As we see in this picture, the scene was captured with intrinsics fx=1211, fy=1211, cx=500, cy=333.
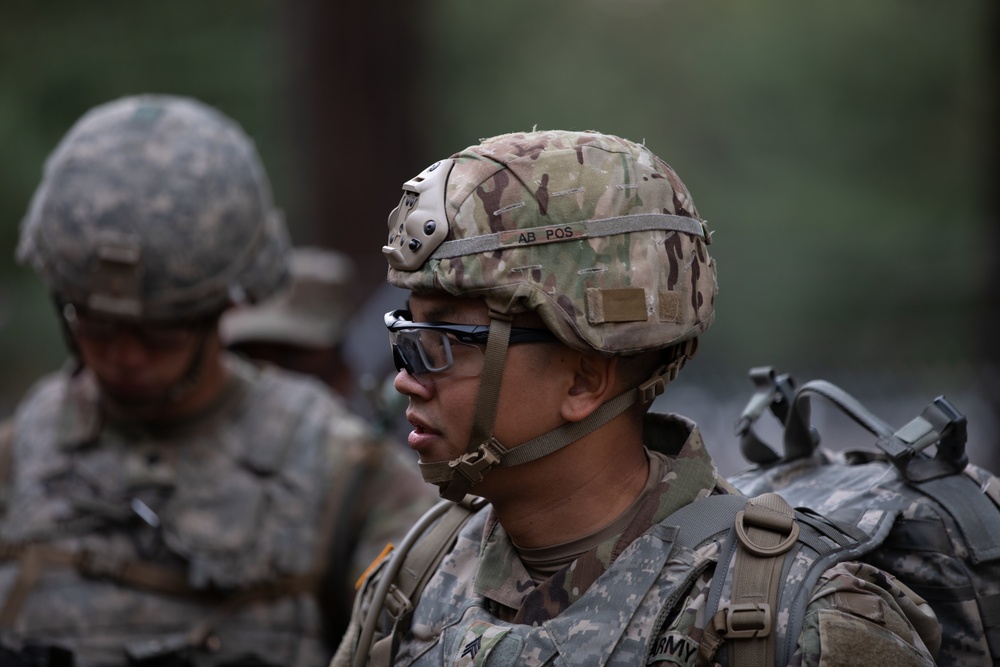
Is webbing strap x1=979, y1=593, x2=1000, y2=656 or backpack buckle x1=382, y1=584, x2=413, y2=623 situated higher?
webbing strap x1=979, y1=593, x2=1000, y2=656

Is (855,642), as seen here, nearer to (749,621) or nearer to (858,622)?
(858,622)

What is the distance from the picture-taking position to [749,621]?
2457 millimetres

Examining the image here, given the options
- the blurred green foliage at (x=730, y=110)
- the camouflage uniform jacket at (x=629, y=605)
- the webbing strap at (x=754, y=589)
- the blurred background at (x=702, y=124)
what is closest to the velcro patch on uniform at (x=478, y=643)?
the camouflage uniform jacket at (x=629, y=605)

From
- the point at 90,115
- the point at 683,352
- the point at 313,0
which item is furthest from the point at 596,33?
the point at 683,352

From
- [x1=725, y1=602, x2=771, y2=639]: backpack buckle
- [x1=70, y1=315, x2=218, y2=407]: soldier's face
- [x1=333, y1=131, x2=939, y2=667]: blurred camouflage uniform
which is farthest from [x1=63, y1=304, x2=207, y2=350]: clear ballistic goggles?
[x1=725, y1=602, x2=771, y2=639]: backpack buckle

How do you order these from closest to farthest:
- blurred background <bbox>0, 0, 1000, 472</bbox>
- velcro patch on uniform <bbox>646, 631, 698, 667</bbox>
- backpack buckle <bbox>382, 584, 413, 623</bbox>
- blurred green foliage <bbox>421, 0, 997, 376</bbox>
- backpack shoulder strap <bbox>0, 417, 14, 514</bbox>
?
1. velcro patch on uniform <bbox>646, 631, 698, 667</bbox>
2. backpack buckle <bbox>382, 584, 413, 623</bbox>
3. backpack shoulder strap <bbox>0, 417, 14, 514</bbox>
4. blurred background <bbox>0, 0, 1000, 472</bbox>
5. blurred green foliage <bbox>421, 0, 997, 376</bbox>

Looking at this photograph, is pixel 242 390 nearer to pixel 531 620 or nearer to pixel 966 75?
pixel 531 620

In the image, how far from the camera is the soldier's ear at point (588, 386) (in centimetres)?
280

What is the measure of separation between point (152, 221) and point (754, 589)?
325 cm

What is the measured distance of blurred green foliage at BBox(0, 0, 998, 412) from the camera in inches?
771

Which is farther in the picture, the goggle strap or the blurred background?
the blurred background

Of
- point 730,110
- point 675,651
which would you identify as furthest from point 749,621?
point 730,110

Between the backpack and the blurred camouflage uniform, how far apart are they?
0.64 ft

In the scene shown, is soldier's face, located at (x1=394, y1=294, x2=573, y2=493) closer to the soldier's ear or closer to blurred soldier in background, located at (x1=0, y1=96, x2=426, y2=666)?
the soldier's ear
